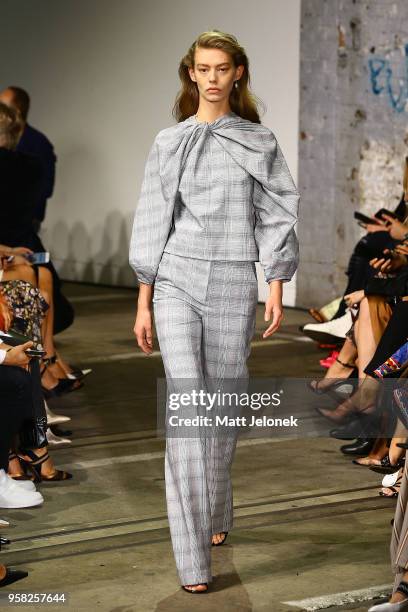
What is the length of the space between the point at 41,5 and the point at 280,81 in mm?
3636

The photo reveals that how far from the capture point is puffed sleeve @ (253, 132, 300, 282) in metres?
4.59

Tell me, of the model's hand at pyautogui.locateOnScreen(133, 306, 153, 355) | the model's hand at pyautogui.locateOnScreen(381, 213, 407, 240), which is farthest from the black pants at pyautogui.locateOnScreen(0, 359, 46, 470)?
the model's hand at pyautogui.locateOnScreen(381, 213, 407, 240)

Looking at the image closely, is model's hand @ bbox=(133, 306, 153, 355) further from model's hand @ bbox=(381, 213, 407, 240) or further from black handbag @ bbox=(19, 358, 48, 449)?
model's hand @ bbox=(381, 213, 407, 240)

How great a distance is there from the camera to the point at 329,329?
821 centimetres

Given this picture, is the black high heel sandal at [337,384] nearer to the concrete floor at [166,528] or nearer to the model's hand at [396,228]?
the concrete floor at [166,528]

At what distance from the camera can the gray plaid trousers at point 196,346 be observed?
445cm

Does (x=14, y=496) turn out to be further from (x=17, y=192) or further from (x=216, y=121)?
(x=17, y=192)

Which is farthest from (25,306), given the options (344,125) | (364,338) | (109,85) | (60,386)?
(109,85)

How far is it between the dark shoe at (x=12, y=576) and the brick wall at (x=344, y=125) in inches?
240

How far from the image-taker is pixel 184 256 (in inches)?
178

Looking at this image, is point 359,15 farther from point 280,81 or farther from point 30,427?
point 30,427

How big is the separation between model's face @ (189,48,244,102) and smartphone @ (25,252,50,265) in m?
2.39

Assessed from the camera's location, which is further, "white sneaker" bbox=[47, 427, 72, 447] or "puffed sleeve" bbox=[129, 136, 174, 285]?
"white sneaker" bbox=[47, 427, 72, 447]

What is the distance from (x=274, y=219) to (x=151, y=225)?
416 mm
